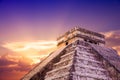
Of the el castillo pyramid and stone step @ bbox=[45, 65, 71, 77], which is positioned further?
stone step @ bbox=[45, 65, 71, 77]

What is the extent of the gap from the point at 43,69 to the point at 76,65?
362cm

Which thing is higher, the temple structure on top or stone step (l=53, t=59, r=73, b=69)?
the temple structure on top

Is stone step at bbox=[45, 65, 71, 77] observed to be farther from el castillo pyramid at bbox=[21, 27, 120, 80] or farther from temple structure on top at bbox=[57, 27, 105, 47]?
temple structure on top at bbox=[57, 27, 105, 47]

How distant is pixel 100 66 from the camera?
15.1 m

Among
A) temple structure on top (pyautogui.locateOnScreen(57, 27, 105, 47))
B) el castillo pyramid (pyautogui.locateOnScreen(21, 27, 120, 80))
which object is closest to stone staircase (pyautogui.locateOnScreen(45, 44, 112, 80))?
el castillo pyramid (pyautogui.locateOnScreen(21, 27, 120, 80))

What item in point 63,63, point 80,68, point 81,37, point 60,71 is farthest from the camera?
point 81,37

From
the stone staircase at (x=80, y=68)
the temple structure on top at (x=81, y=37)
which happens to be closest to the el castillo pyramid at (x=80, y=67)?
the stone staircase at (x=80, y=68)

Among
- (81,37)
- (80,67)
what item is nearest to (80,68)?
(80,67)

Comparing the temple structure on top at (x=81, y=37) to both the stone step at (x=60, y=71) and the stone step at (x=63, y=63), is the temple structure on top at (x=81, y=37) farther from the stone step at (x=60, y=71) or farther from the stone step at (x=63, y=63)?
the stone step at (x=60, y=71)

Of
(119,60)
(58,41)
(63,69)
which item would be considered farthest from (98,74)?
(58,41)

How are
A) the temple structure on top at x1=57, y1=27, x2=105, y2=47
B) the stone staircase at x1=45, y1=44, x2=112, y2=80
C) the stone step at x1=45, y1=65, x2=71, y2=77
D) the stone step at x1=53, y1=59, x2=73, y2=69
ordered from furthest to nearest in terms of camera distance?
the temple structure on top at x1=57, y1=27, x2=105, y2=47 < the stone step at x1=53, y1=59, x2=73, y2=69 < the stone step at x1=45, y1=65, x2=71, y2=77 < the stone staircase at x1=45, y1=44, x2=112, y2=80

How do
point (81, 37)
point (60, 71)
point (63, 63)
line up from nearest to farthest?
1. point (60, 71)
2. point (63, 63)
3. point (81, 37)

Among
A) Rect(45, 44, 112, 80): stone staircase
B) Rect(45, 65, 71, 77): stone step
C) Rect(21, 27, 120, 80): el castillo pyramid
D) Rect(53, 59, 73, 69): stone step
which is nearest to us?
Rect(45, 44, 112, 80): stone staircase

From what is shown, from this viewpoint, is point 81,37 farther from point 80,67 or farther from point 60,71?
point 80,67
